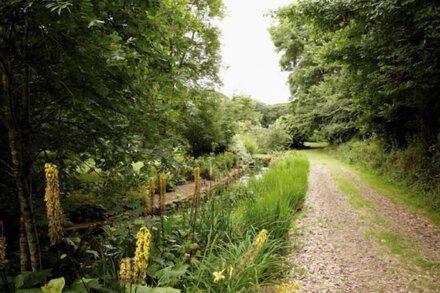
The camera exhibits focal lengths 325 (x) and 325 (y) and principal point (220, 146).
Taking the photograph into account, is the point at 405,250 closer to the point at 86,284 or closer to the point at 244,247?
the point at 244,247

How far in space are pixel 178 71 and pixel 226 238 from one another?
82.8 inches

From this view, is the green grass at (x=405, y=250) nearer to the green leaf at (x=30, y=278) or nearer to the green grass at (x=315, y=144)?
the green leaf at (x=30, y=278)

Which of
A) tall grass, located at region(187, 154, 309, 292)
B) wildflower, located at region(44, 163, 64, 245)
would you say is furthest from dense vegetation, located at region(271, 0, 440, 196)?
wildflower, located at region(44, 163, 64, 245)

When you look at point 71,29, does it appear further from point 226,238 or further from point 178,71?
point 226,238

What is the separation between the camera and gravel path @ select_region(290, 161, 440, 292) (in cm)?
344

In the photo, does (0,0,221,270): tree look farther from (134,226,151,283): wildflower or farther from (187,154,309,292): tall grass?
(187,154,309,292): tall grass

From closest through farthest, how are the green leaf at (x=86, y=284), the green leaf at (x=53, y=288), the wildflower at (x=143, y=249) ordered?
the wildflower at (x=143, y=249) < the green leaf at (x=53, y=288) < the green leaf at (x=86, y=284)

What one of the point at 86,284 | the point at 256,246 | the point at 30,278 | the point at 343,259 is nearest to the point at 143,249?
the point at 86,284

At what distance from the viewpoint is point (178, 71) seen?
2.48 meters

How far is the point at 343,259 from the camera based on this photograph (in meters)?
4.09

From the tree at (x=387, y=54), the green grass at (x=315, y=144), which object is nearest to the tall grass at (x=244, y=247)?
the tree at (x=387, y=54)

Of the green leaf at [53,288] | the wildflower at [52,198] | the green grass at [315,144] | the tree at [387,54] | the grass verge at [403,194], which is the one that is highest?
the tree at [387,54]

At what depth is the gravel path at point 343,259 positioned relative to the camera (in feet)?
11.3

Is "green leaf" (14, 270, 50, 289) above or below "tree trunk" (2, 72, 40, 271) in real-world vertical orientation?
below
